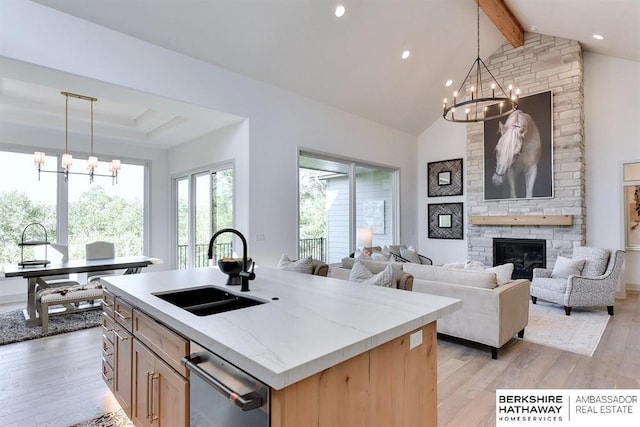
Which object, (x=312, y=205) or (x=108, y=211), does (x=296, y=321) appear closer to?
(x=312, y=205)

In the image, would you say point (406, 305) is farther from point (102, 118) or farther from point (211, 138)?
point (102, 118)

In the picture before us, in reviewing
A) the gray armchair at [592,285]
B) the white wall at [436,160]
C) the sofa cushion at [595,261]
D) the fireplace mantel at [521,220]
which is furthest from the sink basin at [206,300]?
the white wall at [436,160]

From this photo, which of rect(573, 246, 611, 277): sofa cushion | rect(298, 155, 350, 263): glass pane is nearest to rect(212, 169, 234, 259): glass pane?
rect(298, 155, 350, 263): glass pane

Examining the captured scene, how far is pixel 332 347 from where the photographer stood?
112 centimetres

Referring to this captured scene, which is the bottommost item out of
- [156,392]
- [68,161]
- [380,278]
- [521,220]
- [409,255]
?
[156,392]

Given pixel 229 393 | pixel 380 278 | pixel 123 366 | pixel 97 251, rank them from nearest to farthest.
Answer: pixel 229 393
pixel 123 366
pixel 380 278
pixel 97 251

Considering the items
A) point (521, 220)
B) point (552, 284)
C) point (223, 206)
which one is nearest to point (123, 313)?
point (223, 206)

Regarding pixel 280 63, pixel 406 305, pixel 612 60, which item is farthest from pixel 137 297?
pixel 612 60

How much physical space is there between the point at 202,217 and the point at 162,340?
15.7ft

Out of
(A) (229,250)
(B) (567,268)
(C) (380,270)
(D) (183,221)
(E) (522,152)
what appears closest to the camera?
(C) (380,270)

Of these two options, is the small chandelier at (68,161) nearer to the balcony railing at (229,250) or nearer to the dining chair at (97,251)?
the dining chair at (97,251)

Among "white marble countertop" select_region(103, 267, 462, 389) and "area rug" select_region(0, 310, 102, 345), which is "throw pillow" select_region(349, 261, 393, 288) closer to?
"white marble countertop" select_region(103, 267, 462, 389)

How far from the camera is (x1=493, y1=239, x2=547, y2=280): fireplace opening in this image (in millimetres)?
6445

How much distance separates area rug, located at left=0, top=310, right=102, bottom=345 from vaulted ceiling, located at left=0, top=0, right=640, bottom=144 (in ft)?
9.50
